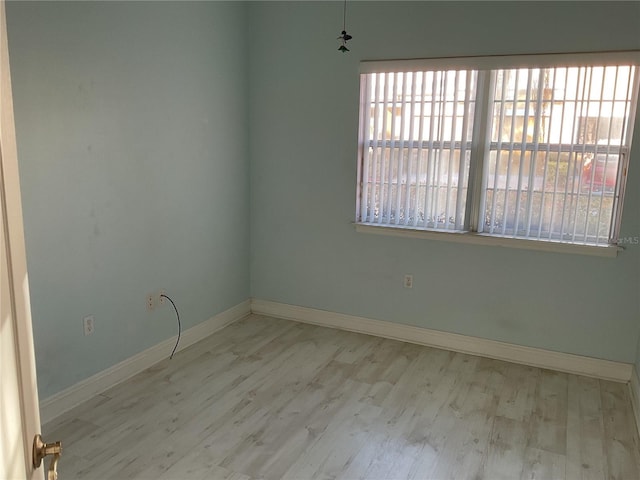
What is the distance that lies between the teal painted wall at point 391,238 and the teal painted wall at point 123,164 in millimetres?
314

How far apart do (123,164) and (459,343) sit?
2.58m

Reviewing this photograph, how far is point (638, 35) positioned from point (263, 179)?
270cm

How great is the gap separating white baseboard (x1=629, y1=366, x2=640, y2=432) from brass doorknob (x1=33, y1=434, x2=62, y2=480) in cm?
292

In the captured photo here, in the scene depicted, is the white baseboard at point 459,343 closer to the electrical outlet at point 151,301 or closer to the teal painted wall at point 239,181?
the teal painted wall at point 239,181

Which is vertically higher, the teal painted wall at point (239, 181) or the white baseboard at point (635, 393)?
the teal painted wall at point (239, 181)

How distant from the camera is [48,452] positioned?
3.24 feet

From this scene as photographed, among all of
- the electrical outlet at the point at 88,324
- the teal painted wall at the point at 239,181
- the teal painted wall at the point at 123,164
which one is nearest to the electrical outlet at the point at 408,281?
Answer: the teal painted wall at the point at 239,181

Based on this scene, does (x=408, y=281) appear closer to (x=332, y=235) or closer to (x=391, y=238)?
(x=391, y=238)

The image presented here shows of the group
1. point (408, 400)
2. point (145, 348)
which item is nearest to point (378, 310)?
point (408, 400)

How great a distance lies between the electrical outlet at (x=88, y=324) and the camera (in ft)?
9.61

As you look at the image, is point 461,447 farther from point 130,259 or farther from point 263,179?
point 263,179

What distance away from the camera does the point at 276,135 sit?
413 centimetres

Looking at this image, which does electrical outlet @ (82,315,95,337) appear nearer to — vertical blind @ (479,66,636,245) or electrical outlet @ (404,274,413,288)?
electrical outlet @ (404,274,413,288)

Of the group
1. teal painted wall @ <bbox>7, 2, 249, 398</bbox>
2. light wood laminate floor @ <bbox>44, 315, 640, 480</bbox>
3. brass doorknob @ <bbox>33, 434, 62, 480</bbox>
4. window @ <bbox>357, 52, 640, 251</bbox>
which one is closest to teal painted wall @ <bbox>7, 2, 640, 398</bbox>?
teal painted wall @ <bbox>7, 2, 249, 398</bbox>
